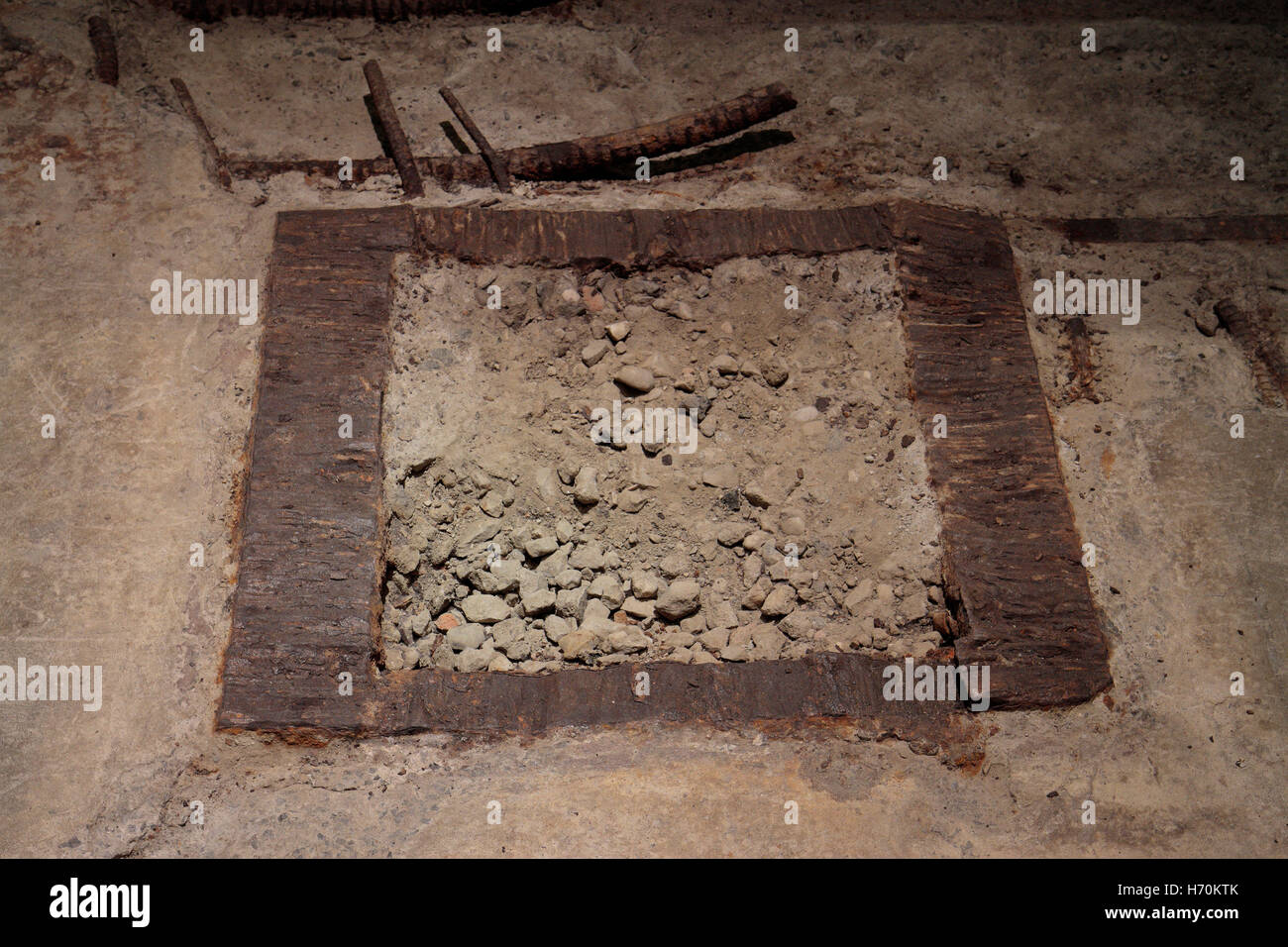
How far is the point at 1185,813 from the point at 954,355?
1934mm

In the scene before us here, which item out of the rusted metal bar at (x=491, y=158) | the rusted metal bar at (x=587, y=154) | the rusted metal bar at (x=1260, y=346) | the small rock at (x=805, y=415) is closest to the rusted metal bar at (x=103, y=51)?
the rusted metal bar at (x=587, y=154)

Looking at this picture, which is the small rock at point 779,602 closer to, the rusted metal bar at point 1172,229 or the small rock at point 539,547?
the small rock at point 539,547

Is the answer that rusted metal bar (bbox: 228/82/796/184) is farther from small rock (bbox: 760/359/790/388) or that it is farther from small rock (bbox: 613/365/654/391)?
small rock (bbox: 760/359/790/388)

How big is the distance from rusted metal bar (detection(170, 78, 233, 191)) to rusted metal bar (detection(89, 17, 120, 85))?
266mm

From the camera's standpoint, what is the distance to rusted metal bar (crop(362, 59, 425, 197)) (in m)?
4.61

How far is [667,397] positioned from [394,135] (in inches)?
74.9

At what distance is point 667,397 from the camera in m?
4.20

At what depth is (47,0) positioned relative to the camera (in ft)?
16.3

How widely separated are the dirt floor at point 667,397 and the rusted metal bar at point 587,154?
0.11 metres

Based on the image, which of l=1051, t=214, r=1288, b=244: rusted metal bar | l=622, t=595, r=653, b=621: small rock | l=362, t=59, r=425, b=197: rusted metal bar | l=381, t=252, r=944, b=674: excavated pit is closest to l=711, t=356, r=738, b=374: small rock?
l=381, t=252, r=944, b=674: excavated pit

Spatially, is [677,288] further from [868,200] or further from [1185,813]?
[1185,813]

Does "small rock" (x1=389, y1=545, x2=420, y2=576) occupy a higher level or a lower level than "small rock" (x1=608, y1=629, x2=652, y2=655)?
higher

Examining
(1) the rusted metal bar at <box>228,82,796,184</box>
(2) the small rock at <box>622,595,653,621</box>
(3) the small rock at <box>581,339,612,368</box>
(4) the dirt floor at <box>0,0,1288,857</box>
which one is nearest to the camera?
(4) the dirt floor at <box>0,0,1288,857</box>

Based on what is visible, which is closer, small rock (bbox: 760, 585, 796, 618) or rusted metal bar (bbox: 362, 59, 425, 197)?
small rock (bbox: 760, 585, 796, 618)
